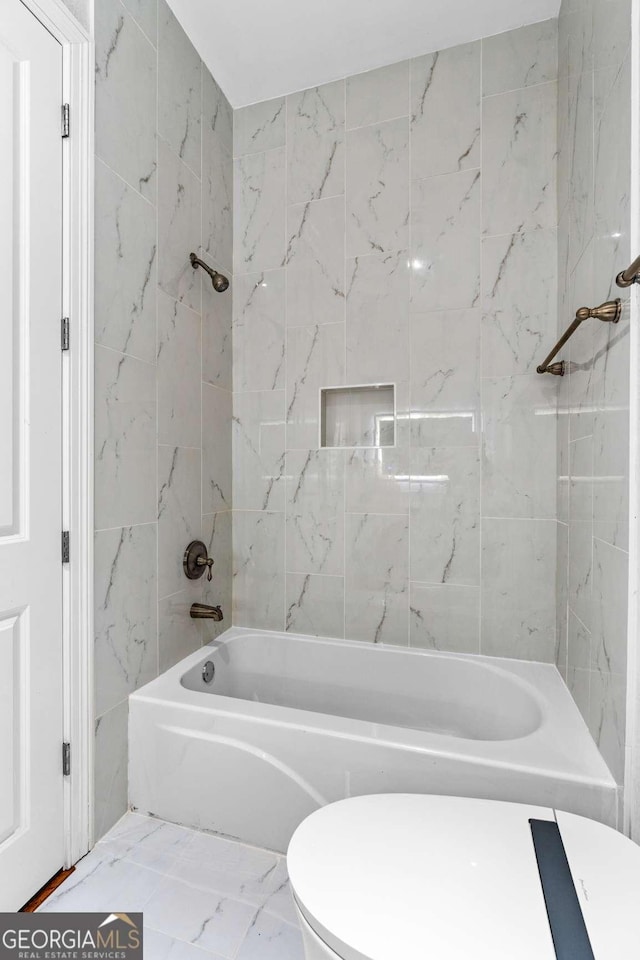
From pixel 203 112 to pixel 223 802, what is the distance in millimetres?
2599

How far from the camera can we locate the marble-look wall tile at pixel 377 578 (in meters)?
2.03

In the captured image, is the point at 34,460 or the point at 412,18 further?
the point at 412,18

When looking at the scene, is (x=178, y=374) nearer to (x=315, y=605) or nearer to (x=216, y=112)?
(x=315, y=605)

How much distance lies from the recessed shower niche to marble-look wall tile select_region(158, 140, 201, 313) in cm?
69

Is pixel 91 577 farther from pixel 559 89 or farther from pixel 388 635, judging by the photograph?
pixel 559 89

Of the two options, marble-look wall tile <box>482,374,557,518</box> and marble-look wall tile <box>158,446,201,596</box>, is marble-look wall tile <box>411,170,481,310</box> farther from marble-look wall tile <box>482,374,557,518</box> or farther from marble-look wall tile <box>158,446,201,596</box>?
marble-look wall tile <box>158,446,201,596</box>

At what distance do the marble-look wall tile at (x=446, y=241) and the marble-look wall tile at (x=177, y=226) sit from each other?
35.1 inches

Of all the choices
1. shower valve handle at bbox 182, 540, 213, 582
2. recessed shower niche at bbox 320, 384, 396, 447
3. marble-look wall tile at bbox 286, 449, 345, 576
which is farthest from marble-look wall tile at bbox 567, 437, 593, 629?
shower valve handle at bbox 182, 540, 213, 582

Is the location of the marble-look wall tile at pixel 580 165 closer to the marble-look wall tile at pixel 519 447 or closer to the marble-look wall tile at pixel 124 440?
the marble-look wall tile at pixel 519 447

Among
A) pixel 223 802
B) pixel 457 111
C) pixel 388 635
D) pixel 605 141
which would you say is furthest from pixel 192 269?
pixel 223 802

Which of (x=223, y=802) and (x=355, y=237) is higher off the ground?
(x=355, y=237)

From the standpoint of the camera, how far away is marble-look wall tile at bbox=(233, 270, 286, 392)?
222 centimetres

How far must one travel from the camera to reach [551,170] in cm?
184

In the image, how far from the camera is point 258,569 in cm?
226
